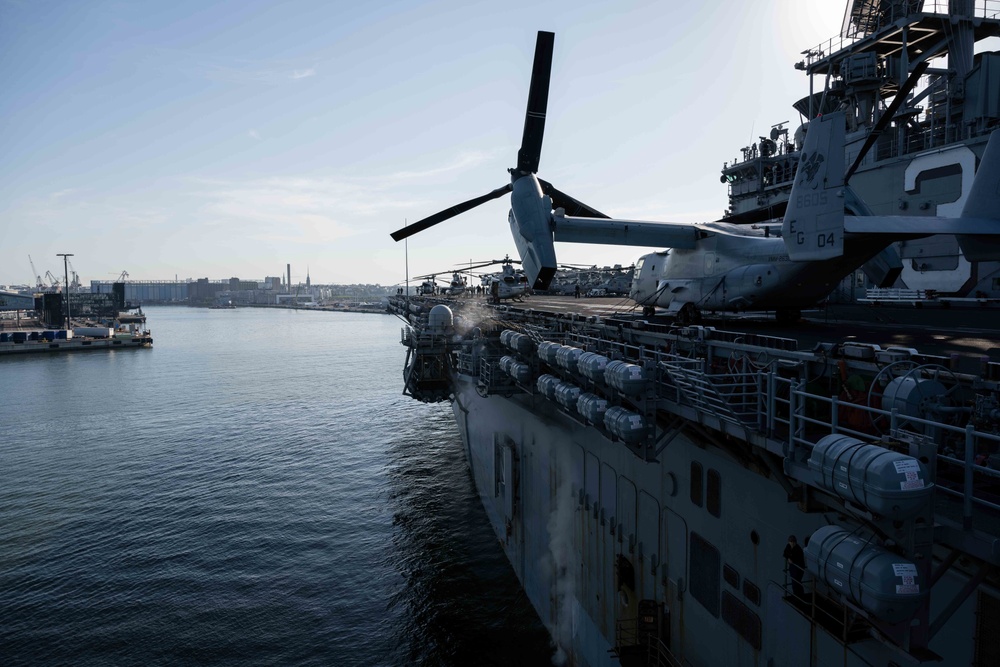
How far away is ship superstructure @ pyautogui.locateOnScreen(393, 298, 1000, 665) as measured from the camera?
5680 millimetres

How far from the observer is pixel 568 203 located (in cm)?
2469

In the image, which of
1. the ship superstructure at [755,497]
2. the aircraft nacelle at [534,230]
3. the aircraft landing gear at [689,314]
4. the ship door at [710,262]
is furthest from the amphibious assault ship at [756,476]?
the ship door at [710,262]

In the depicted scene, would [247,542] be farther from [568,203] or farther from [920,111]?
[920,111]

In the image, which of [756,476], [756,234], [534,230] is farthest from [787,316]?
[756,476]

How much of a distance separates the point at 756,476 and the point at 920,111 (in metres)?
32.2

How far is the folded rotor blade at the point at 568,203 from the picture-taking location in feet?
78.2

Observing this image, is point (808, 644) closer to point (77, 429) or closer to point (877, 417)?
point (877, 417)

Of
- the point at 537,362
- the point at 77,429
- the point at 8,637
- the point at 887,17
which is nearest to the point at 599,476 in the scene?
the point at 537,362

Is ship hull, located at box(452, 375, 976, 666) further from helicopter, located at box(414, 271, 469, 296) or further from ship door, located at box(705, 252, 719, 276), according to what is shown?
helicopter, located at box(414, 271, 469, 296)

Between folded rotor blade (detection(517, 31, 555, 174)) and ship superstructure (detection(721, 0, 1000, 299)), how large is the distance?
44.9 feet

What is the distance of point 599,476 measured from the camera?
15.5 metres

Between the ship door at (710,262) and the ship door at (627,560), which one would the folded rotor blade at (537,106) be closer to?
the ship door at (710,262)

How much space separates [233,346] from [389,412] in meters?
61.8

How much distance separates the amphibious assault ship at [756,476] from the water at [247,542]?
3.45 metres
